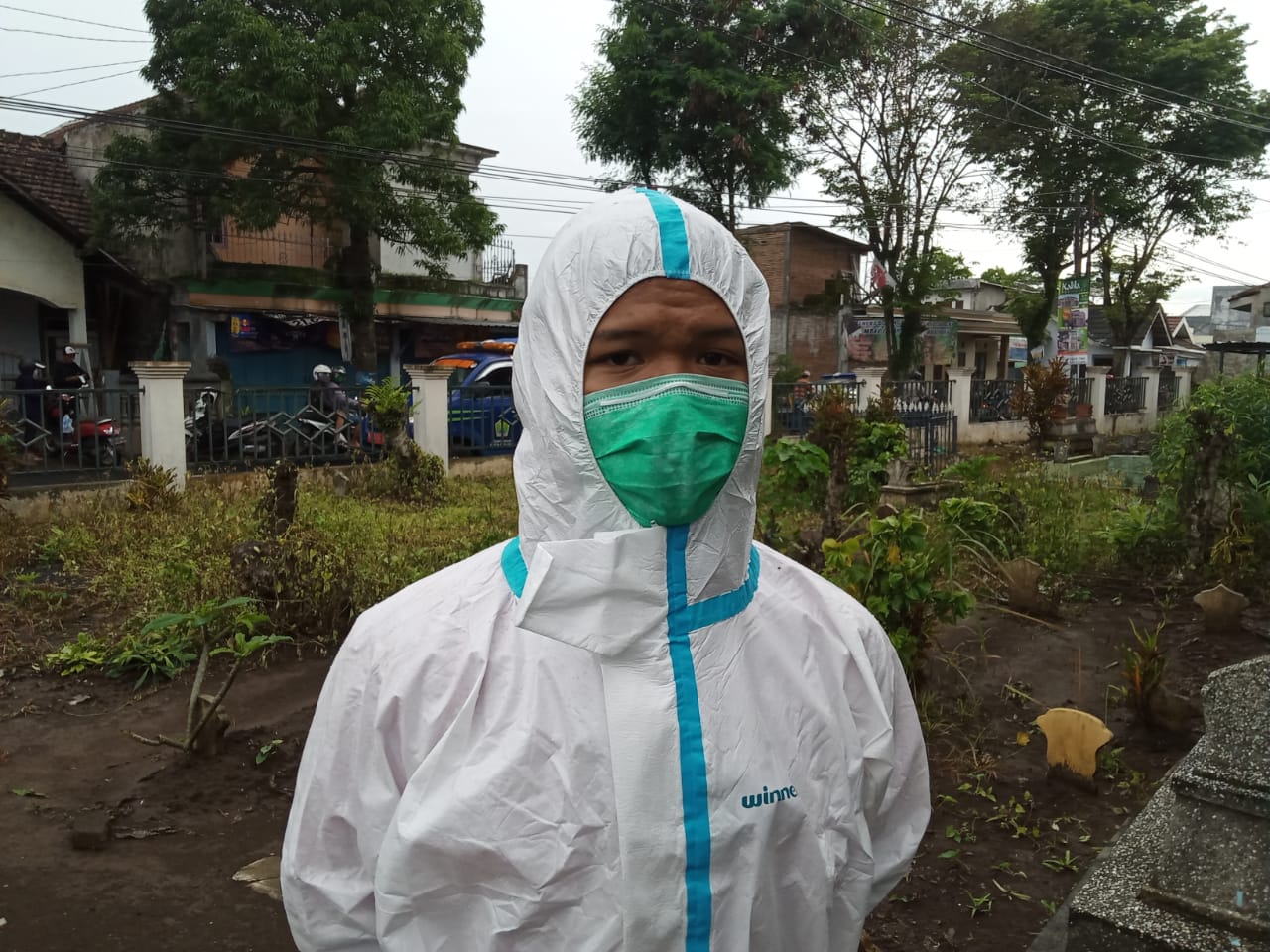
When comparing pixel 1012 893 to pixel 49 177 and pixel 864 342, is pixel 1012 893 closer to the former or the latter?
pixel 49 177

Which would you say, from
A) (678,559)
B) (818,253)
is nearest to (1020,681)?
(678,559)

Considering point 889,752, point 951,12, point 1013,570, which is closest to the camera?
point 889,752

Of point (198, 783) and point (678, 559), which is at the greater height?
point (678, 559)

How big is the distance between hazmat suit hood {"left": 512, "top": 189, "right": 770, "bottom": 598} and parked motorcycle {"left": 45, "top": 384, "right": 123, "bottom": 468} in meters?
8.65

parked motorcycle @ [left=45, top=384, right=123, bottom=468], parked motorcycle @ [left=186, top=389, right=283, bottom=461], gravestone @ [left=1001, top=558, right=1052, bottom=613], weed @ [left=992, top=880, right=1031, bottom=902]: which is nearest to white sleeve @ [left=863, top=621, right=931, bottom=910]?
weed @ [left=992, top=880, right=1031, bottom=902]

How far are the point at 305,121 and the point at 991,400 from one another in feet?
39.9

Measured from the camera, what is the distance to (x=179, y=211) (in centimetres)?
1540

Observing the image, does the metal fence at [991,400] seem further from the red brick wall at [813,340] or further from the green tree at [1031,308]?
the red brick wall at [813,340]

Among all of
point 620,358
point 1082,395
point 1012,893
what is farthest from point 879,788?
point 1082,395

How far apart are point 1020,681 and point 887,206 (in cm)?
1623

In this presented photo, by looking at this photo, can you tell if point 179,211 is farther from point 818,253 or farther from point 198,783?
point 818,253

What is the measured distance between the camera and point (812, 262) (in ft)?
89.0

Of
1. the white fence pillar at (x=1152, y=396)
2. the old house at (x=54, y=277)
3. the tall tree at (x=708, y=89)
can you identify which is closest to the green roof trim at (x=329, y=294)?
the old house at (x=54, y=277)

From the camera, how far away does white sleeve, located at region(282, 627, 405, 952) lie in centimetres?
136
